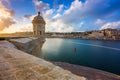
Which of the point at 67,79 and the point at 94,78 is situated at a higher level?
the point at 67,79

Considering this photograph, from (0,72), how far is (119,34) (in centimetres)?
11993

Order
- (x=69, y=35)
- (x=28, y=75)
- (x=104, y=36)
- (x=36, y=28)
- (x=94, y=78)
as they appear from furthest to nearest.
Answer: (x=69, y=35)
(x=104, y=36)
(x=36, y=28)
(x=94, y=78)
(x=28, y=75)

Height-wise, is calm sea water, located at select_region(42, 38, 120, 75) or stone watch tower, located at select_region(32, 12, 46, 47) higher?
stone watch tower, located at select_region(32, 12, 46, 47)

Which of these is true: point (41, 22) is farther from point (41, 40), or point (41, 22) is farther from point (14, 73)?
point (14, 73)

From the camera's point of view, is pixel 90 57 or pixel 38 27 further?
pixel 90 57

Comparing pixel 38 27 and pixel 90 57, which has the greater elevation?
pixel 38 27

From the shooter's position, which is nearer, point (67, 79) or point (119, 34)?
point (67, 79)

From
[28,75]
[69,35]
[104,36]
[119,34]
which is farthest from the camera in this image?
[69,35]

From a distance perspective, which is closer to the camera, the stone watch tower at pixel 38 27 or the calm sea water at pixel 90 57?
the stone watch tower at pixel 38 27

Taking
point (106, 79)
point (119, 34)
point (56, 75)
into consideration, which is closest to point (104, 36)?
point (119, 34)

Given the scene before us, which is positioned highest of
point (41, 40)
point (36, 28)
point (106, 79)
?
point (36, 28)

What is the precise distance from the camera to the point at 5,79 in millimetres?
1539

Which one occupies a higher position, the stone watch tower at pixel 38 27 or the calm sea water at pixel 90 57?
the stone watch tower at pixel 38 27

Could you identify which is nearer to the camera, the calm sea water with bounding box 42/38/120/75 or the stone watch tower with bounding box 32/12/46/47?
the stone watch tower with bounding box 32/12/46/47
